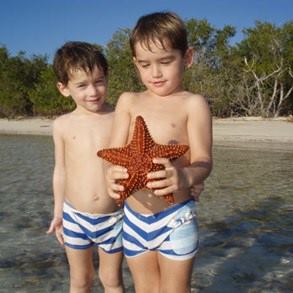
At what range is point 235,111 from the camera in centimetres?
3092

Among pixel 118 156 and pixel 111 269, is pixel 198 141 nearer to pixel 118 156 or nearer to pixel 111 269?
pixel 118 156

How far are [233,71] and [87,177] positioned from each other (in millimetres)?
28114

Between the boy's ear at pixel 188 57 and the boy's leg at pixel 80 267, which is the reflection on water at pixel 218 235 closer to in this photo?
the boy's leg at pixel 80 267

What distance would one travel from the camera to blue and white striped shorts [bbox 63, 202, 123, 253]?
2.90 meters

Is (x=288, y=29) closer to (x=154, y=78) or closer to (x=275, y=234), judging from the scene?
(x=275, y=234)

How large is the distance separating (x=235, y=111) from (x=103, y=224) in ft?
94.8

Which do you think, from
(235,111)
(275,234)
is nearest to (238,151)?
(275,234)

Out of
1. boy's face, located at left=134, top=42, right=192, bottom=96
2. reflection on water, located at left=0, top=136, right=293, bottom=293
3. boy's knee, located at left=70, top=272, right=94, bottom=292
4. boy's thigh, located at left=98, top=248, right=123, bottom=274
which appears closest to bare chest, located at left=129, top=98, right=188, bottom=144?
boy's face, located at left=134, top=42, right=192, bottom=96

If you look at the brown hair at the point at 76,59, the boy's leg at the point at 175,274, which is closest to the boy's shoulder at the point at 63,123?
the brown hair at the point at 76,59

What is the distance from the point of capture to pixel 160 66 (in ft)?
7.83

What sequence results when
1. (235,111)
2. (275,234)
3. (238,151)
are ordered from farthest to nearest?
(235,111) → (238,151) → (275,234)

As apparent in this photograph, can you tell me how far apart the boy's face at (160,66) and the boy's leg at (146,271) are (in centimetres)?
92

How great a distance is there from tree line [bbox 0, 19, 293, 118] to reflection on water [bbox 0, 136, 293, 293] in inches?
740

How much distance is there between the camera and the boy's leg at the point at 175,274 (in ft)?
7.98
